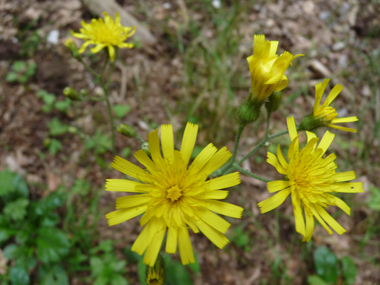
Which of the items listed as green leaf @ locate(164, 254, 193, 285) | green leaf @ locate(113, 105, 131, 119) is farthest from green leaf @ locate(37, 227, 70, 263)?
green leaf @ locate(113, 105, 131, 119)

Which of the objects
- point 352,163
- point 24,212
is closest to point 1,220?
point 24,212

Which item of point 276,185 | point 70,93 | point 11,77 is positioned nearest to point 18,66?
point 11,77

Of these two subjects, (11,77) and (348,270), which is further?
(11,77)

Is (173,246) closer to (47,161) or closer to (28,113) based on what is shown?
(47,161)

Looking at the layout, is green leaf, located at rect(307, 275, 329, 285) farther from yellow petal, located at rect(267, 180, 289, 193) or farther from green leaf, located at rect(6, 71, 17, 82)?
green leaf, located at rect(6, 71, 17, 82)

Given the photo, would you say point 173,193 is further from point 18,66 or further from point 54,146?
point 18,66
